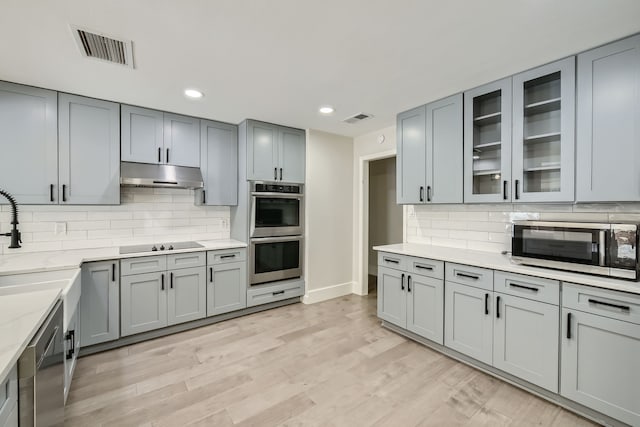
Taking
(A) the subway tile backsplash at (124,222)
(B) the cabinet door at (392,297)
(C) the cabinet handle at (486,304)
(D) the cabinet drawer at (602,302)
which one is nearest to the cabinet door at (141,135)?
(A) the subway tile backsplash at (124,222)

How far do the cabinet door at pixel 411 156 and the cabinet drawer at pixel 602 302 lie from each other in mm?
1474

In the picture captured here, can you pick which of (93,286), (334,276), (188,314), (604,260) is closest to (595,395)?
(604,260)

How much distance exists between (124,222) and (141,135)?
40.1 inches

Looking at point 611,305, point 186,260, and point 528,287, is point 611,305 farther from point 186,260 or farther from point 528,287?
point 186,260

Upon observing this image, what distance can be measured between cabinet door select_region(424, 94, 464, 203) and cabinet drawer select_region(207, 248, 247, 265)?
2252mm

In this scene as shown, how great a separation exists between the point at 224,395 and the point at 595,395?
2.45 meters

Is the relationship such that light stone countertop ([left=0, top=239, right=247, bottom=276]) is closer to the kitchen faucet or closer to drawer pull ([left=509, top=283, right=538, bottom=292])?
the kitchen faucet

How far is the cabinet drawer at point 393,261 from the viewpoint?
9.59 ft

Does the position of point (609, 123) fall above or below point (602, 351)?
above

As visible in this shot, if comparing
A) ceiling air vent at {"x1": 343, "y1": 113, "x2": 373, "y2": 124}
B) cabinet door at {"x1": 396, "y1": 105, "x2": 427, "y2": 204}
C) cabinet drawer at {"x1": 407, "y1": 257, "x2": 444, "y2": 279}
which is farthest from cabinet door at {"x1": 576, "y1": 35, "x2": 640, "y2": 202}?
ceiling air vent at {"x1": 343, "y1": 113, "x2": 373, "y2": 124}

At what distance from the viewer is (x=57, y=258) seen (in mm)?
2496

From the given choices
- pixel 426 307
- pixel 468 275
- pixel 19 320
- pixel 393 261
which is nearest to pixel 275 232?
pixel 393 261

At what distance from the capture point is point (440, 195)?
2.92m

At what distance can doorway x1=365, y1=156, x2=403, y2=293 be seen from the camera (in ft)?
17.1
